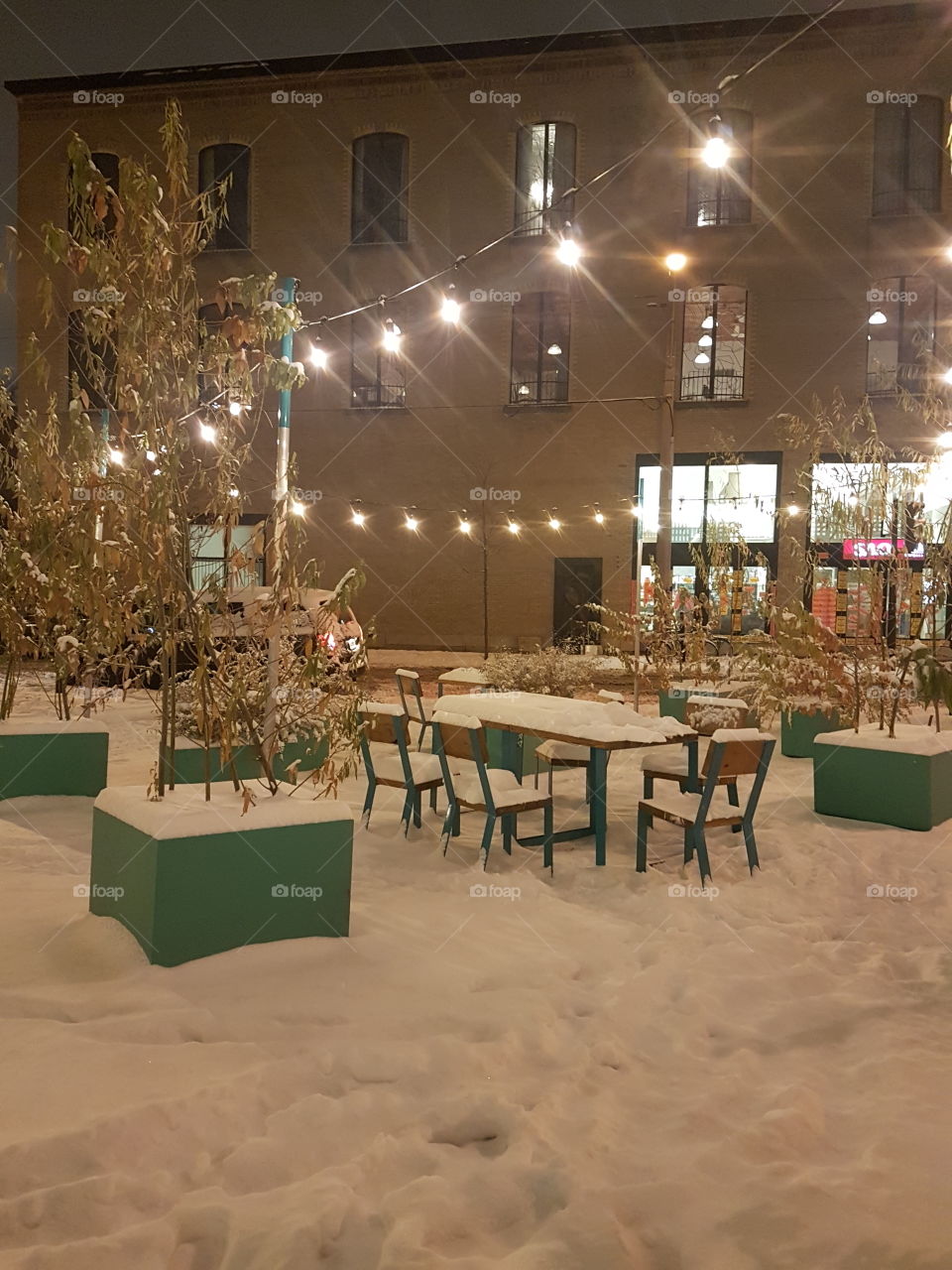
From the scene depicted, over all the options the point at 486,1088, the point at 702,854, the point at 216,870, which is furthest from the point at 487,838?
the point at 486,1088

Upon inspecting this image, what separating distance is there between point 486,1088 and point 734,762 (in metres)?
3.02

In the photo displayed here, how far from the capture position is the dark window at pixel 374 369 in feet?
75.0

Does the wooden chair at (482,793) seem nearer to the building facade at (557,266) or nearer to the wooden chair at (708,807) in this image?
A: the wooden chair at (708,807)

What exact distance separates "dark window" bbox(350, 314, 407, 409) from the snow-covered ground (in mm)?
18998

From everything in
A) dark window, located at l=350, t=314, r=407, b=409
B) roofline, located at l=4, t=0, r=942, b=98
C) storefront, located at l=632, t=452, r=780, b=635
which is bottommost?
storefront, located at l=632, t=452, r=780, b=635

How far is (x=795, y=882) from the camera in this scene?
5.71m

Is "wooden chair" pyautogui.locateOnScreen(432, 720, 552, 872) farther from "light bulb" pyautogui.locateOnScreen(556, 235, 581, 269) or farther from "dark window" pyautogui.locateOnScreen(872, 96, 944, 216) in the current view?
"dark window" pyautogui.locateOnScreen(872, 96, 944, 216)

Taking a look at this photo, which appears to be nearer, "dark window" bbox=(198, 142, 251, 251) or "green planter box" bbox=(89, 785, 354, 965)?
"green planter box" bbox=(89, 785, 354, 965)

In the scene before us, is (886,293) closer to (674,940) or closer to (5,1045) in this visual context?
(674,940)

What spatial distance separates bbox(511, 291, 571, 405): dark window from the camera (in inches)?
873

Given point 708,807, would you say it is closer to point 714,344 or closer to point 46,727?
point 46,727

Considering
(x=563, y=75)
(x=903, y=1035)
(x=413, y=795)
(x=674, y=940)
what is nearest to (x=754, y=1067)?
(x=903, y=1035)

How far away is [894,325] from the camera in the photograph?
20.7 m

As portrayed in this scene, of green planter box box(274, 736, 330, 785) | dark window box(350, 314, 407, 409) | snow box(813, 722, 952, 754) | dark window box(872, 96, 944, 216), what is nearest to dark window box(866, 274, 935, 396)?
dark window box(872, 96, 944, 216)
